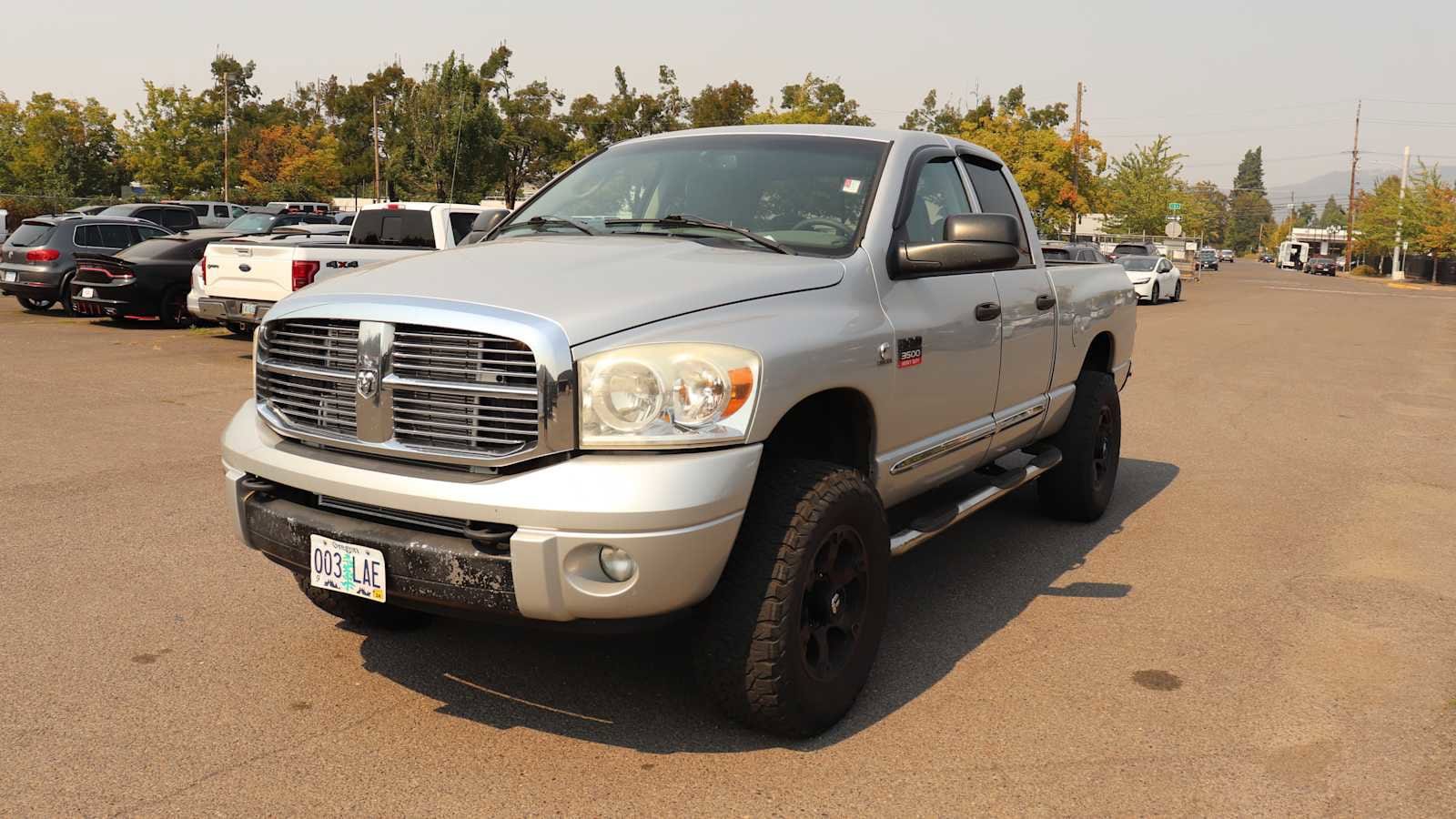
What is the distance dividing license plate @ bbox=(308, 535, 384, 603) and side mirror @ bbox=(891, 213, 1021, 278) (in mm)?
2048

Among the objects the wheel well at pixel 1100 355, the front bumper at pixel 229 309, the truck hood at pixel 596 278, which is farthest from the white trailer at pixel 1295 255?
the truck hood at pixel 596 278

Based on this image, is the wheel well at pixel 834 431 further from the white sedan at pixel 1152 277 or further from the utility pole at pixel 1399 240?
the utility pole at pixel 1399 240

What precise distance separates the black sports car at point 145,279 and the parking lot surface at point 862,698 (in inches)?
404

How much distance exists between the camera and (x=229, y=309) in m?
13.1

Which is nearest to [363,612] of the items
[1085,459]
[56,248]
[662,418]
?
[662,418]

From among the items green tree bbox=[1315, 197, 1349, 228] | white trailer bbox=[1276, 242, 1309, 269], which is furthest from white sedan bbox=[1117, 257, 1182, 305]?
green tree bbox=[1315, 197, 1349, 228]

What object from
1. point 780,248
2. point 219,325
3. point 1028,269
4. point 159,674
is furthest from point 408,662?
point 219,325

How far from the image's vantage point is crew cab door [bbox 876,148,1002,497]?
14.0ft

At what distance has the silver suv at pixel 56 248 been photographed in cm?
1845

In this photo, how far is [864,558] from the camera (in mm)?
3881

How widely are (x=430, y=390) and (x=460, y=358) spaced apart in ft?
0.44

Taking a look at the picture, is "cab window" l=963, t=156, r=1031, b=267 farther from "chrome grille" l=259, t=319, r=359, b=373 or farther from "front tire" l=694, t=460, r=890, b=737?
"chrome grille" l=259, t=319, r=359, b=373

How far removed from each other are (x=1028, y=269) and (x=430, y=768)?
344cm

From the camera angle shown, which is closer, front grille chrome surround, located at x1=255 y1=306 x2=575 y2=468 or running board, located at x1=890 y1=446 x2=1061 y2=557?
front grille chrome surround, located at x1=255 y1=306 x2=575 y2=468
